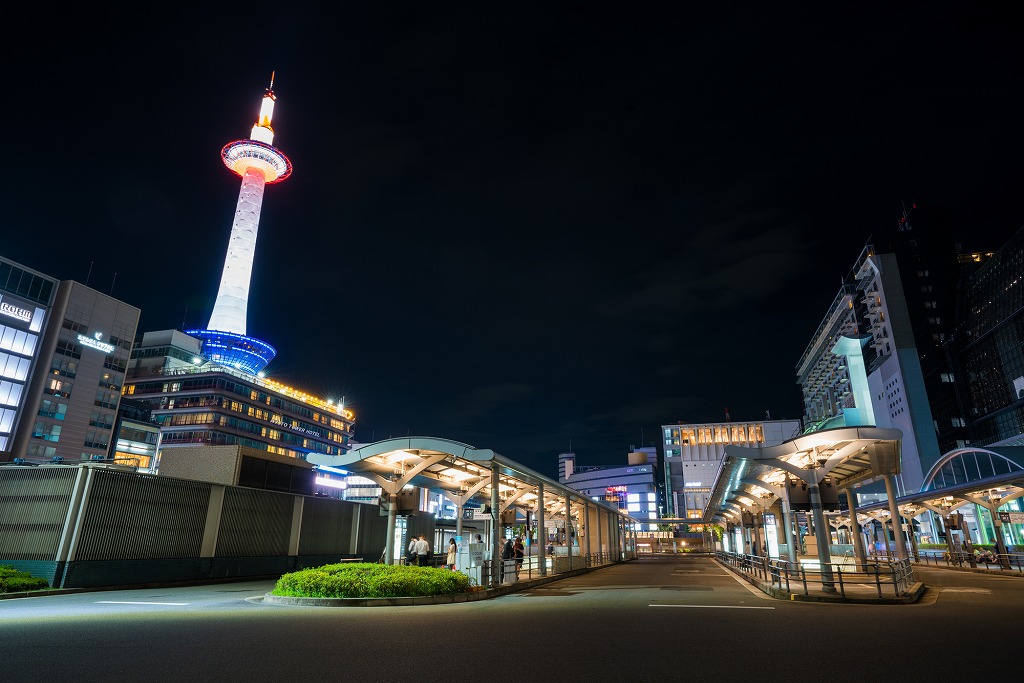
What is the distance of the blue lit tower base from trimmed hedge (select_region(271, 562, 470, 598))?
91242 mm

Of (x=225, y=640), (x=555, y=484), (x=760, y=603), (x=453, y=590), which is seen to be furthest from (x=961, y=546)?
(x=225, y=640)

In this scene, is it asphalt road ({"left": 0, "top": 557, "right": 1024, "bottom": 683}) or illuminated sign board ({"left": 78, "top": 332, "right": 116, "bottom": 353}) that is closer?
asphalt road ({"left": 0, "top": 557, "right": 1024, "bottom": 683})

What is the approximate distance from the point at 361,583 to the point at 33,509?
431 inches

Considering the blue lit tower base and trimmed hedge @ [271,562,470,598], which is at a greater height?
the blue lit tower base

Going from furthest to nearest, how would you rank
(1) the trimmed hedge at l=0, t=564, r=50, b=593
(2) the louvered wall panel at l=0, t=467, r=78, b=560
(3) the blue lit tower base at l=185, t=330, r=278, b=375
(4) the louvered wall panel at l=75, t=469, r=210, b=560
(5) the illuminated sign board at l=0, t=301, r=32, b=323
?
(3) the blue lit tower base at l=185, t=330, r=278, b=375 → (5) the illuminated sign board at l=0, t=301, r=32, b=323 → (4) the louvered wall panel at l=75, t=469, r=210, b=560 → (2) the louvered wall panel at l=0, t=467, r=78, b=560 → (1) the trimmed hedge at l=0, t=564, r=50, b=593

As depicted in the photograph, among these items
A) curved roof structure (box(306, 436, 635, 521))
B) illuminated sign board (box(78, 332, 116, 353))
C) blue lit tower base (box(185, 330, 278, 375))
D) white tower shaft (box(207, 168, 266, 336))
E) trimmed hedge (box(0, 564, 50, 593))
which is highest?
white tower shaft (box(207, 168, 266, 336))

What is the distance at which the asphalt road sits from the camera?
634 centimetres

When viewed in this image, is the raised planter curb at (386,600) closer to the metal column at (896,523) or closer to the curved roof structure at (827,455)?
the curved roof structure at (827,455)

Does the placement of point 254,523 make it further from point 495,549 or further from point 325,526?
point 495,549

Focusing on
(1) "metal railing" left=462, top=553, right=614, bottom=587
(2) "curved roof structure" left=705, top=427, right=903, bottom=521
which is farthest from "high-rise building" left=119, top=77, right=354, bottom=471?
(2) "curved roof structure" left=705, top=427, right=903, bottom=521

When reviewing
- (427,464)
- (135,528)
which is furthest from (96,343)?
(427,464)

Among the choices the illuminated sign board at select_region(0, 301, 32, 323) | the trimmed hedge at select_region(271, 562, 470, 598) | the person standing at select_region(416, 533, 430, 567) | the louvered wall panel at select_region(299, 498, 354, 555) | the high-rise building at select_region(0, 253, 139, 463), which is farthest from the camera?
the high-rise building at select_region(0, 253, 139, 463)

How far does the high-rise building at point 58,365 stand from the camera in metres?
68.8

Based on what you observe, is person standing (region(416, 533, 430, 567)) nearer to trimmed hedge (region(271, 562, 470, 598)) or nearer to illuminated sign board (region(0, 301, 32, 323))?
trimmed hedge (region(271, 562, 470, 598))
